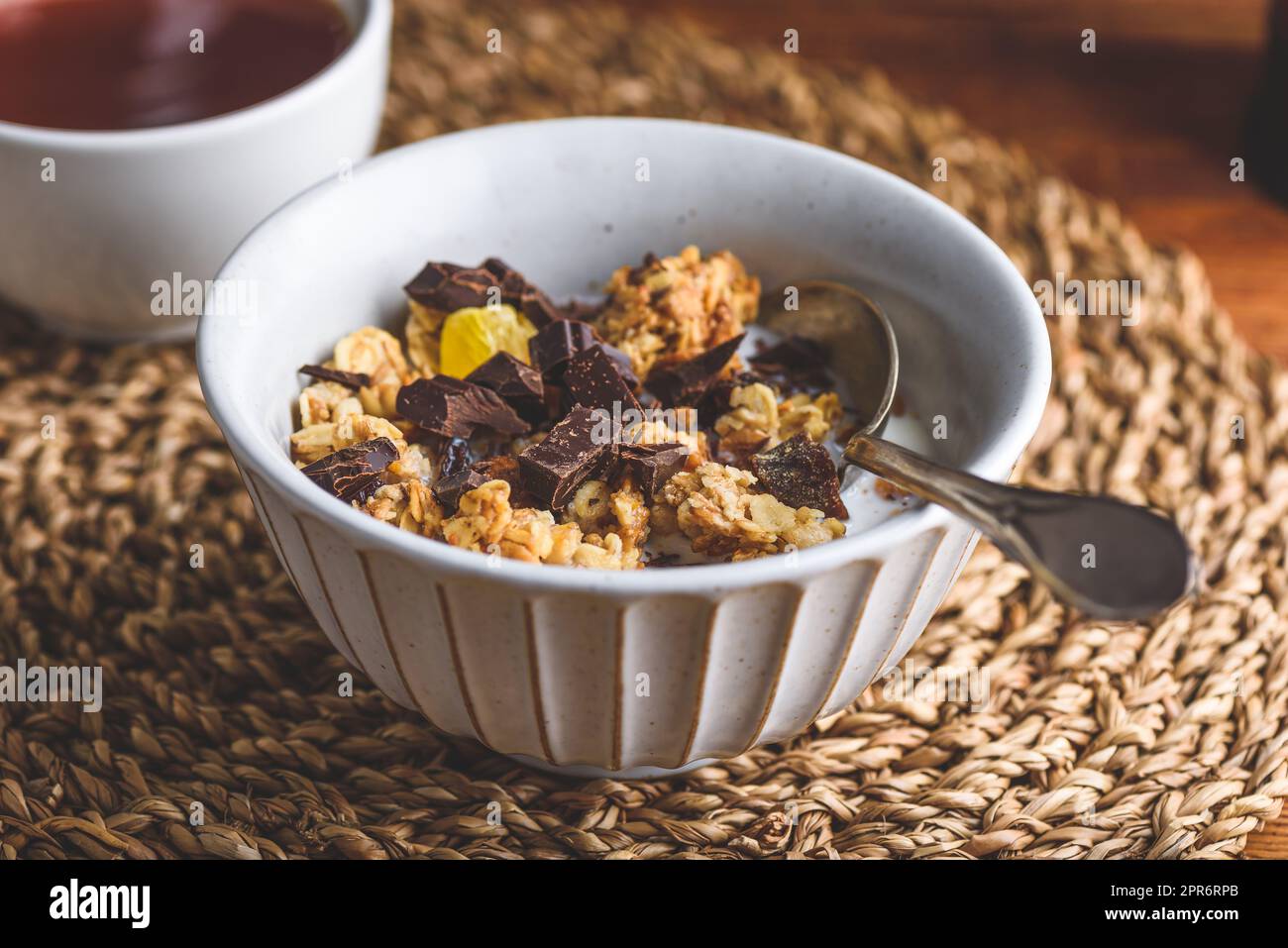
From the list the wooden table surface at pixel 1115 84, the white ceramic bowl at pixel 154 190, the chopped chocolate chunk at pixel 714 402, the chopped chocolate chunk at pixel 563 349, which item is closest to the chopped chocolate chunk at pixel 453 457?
the chopped chocolate chunk at pixel 563 349

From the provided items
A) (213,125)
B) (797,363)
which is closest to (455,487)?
(797,363)

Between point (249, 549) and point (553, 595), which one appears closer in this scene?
point (553, 595)

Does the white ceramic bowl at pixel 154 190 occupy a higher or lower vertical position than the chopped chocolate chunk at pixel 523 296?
higher

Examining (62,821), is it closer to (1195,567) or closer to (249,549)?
(249,549)

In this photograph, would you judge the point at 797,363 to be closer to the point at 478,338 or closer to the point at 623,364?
the point at 623,364

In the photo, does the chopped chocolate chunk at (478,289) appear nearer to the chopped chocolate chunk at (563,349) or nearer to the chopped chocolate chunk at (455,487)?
the chopped chocolate chunk at (563,349)
